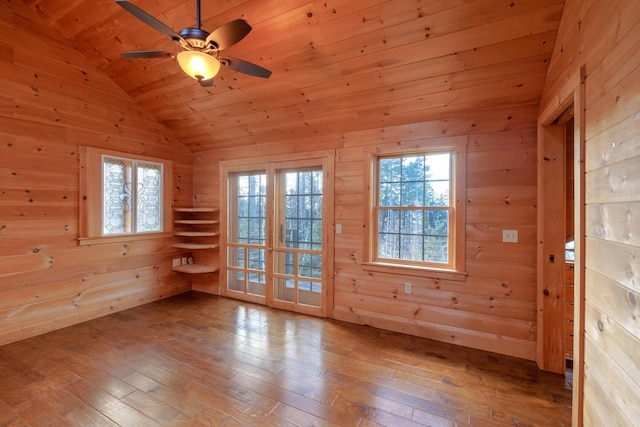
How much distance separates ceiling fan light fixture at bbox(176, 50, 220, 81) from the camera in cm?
188

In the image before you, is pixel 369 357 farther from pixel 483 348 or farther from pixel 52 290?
pixel 52 290

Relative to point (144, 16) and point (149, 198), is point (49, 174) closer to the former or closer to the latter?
point (149, 198)

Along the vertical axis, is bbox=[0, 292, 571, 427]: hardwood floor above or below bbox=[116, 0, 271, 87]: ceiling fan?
below

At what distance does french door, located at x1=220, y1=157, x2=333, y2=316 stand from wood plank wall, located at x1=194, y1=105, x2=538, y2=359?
1.70 feet

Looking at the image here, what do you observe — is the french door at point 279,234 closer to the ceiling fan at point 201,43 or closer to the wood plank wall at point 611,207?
the ceiling fan at point 201,43

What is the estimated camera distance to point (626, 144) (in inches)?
45.8

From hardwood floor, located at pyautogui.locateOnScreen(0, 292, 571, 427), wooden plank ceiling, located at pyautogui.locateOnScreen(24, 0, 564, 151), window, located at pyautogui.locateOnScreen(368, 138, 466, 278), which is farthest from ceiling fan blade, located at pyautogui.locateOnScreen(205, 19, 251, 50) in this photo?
hardwood floor, located at pyautogui.locateOnScreen(0, 292, 571, 427)

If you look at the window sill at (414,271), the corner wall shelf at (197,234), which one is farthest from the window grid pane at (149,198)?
the window sill at (414,271)

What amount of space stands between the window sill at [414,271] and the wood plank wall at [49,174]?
3.41 m

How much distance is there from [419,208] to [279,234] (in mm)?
1976

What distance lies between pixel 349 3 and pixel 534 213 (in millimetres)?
2456

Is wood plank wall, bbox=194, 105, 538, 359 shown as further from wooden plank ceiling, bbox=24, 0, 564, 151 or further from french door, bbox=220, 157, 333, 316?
french door, bbox=220, 157, 333, 316

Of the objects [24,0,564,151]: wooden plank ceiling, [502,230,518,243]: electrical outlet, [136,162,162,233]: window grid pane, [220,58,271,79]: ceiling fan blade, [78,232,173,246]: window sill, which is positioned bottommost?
[78,232,173,246]: window sill

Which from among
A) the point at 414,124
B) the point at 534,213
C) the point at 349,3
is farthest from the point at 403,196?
the point at 349,3
